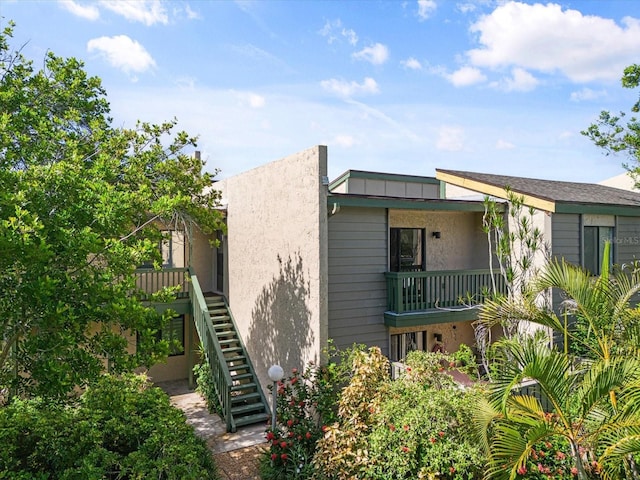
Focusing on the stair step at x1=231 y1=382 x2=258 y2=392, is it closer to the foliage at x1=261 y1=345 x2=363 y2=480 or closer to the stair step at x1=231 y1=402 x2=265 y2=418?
the stair step at x1=231 y1=402 x2=265 y2=418

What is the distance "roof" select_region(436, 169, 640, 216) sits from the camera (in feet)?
35.9

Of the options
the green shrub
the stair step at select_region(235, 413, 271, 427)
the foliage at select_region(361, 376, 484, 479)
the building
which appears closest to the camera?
the foliage at select_region(361, 376, 484, 479)

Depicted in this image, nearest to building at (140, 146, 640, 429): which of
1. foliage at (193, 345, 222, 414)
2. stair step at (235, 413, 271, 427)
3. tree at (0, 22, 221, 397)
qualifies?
stair step at (235, 413, 271, 427)

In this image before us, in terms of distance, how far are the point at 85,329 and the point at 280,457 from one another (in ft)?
14.3

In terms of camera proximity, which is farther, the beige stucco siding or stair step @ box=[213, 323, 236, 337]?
stair step @ box=[213, 323, 236, 337]

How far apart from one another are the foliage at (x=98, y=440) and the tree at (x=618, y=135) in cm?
1999

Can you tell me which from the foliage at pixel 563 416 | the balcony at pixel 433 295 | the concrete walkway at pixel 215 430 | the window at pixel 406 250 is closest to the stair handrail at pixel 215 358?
the concrete walkway at pixel 215 430

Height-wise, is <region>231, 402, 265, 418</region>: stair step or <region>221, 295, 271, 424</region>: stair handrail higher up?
<region>221, 295, 271, 424</region>: stair handrail

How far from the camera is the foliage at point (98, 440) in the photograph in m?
5.39

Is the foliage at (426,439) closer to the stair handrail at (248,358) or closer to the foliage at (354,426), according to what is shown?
the foliage at (354,426)

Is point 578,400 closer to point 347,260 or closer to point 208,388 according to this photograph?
point 347,260

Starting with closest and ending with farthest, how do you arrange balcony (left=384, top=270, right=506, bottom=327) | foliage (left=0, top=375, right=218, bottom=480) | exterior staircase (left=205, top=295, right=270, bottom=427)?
foliage (left=0, top=375, right=218, bottom=480), balcony (left=384, top=270, right=506, bottom=327), exterior staircase (left=205, top=295, right=270, bottom=427)

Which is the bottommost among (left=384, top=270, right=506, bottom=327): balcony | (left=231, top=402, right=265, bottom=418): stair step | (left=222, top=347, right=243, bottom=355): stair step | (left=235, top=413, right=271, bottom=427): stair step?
(left=235, top=413, right=271, bottom=427): stair step

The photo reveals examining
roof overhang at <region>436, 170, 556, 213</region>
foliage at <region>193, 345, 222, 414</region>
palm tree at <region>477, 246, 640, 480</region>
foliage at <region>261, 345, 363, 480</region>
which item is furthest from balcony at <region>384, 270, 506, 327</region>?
foliage at <region>193, 345, 222, 414</region>
